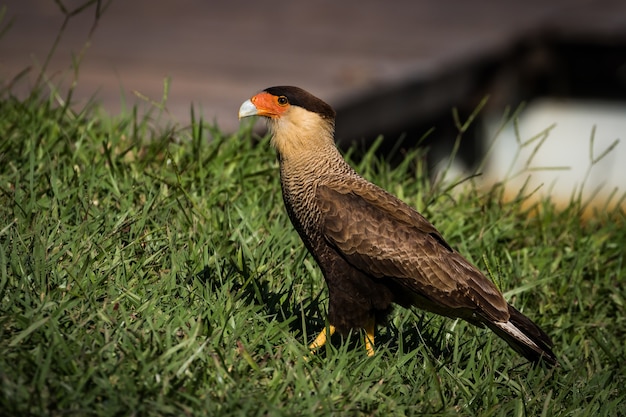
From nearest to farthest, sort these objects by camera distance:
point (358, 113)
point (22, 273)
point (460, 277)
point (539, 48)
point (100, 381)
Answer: point (100, 381) < point (22, 273) < point (460, 277) < point (358, 113) < point (539, 48)

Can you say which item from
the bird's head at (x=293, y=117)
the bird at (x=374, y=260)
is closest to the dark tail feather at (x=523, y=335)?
the bird at (x=374, y=260)

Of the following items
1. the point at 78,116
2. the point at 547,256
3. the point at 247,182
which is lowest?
the point at 547,256

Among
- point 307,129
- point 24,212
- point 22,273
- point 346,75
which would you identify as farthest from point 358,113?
point 22,273

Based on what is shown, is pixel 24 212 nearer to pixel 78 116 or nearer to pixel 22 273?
pixel 22 273

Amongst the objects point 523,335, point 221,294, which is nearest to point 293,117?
point 221,294

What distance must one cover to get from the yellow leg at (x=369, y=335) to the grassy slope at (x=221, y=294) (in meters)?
→ 0.04

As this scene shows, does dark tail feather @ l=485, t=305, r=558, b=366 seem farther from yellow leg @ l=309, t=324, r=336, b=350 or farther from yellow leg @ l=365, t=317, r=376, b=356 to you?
yellow leg @ l=309, t=324, r=336, b=350

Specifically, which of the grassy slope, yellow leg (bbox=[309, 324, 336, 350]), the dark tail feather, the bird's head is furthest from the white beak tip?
the dark tail feather

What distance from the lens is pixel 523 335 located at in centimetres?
385

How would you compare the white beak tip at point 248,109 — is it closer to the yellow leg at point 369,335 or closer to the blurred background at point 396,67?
the yellow leg at point 369,335

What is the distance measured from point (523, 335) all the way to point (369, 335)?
602 millimetres

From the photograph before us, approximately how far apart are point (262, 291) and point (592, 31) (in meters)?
5.20

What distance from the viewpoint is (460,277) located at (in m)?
3.83

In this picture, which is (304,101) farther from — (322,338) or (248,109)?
(322,338)
